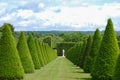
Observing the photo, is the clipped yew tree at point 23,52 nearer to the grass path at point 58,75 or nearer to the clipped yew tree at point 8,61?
the grass path at point 58,75

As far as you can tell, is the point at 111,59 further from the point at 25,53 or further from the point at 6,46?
the point at 25,53

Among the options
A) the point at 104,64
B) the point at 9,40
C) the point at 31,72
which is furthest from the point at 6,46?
the point at 31,72

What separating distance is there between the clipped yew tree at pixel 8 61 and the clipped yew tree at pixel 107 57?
16.8ft

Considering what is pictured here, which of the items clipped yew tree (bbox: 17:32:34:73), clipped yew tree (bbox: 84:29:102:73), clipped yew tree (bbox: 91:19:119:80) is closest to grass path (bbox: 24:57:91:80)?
clipped yew tree (bbox: 84:29:102:73)

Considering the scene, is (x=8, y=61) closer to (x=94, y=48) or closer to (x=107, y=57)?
(x=107, y=57)

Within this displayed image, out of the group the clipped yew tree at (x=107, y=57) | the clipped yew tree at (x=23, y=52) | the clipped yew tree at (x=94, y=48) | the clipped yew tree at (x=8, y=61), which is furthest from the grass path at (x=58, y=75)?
the clipped yew tree at (x=107, y=57)

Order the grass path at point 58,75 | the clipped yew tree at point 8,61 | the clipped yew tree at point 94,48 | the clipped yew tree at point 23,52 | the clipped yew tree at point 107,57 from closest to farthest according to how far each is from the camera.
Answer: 1. the clipped yew tree at point 107,57
2. the clipped yew tree at point 8,61
3. the grass path at point 58,75
4. the clipped yew tree at point 94,48
5. the clipped yew tree at point 23,52

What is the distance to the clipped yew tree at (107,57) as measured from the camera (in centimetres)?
2373

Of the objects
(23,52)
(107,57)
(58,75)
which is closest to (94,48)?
(58,75)

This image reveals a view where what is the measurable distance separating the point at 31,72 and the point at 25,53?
80.0 inches

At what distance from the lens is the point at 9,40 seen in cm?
2522

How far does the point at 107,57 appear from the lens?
78.7ft

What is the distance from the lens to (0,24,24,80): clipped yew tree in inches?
949

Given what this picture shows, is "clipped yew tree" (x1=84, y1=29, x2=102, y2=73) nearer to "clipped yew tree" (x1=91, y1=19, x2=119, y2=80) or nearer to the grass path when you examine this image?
the grass path
